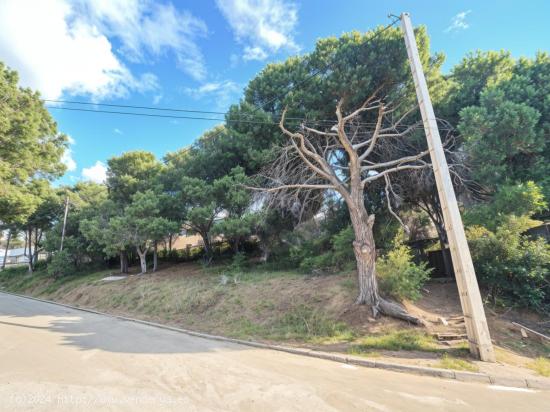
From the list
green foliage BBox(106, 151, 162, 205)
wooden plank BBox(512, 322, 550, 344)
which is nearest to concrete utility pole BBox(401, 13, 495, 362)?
wooden plank BBox(512, 322, 550, 344)

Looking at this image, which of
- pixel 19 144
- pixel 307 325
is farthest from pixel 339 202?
pixel 19 144

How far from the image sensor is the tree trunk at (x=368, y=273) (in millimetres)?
7684

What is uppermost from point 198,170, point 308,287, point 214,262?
point 198,170

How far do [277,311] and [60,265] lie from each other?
21.0 m

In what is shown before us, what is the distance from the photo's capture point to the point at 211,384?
14.2ft

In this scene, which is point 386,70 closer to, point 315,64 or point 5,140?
point 315,64

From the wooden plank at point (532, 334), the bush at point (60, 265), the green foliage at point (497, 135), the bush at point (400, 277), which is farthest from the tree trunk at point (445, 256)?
the bush at point (60, 265)

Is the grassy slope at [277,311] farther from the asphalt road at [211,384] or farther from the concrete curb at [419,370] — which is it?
the asphalt road at [211,384]

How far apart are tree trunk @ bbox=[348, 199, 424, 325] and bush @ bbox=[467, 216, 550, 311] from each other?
3208 millimetres

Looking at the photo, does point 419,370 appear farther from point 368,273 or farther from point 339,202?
point 339,202

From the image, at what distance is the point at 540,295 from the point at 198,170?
1510 cm

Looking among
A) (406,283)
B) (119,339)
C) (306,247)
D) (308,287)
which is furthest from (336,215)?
(119,339)

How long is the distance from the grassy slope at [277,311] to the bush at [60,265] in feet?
24.9

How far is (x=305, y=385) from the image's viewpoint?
14.1 feet
